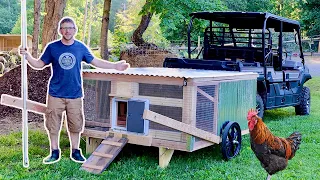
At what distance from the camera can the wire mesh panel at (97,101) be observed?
19.6 ft

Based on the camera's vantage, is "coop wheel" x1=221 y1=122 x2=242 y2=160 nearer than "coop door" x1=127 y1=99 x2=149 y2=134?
No

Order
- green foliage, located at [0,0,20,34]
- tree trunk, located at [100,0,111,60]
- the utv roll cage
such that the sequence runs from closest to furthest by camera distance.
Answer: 1. the utv roll cage
2. tree trunk, located at [100,0,111,60]
3. green foliage, located at [0,0,20,34]

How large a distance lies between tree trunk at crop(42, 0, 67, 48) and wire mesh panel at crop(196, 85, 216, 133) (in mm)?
3650

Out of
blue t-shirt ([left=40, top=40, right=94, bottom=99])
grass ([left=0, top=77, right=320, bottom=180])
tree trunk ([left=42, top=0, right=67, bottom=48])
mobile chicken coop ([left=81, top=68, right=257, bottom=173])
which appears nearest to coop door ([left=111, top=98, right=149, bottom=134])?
mobile chicken coop ([left=81, top=68, right=257, bottom=173])

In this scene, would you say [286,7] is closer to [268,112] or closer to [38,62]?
[268,112]

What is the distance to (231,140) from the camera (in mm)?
6227

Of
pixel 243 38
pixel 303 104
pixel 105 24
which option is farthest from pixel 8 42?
pixel 303 104

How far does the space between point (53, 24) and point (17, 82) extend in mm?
1801

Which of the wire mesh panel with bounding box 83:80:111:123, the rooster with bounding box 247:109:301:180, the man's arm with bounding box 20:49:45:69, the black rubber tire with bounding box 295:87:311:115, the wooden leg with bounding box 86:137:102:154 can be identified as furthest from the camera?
the black rubber tire with bounding box 295:87:311:115

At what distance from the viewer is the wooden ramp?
5320 millimetres

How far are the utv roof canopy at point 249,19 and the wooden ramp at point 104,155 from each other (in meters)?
4.15

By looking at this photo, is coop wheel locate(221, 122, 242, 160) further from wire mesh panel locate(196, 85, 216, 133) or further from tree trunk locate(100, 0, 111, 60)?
tree trunk locate(100, 0, 111, 60)

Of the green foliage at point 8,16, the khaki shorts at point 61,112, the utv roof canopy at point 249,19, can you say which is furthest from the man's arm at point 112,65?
the green foliage at point 8,16

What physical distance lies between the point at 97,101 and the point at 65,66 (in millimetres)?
1922
